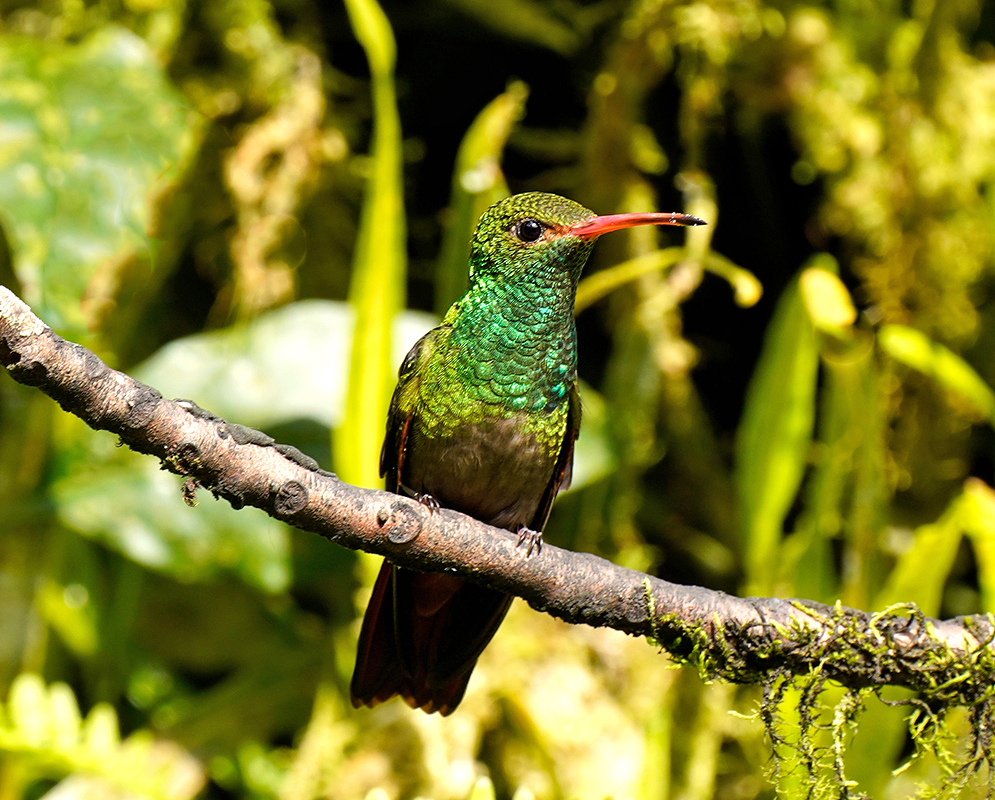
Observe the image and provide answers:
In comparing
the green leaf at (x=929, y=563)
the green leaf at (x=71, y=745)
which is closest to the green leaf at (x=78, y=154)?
the green leaf at (x=71, y=745)

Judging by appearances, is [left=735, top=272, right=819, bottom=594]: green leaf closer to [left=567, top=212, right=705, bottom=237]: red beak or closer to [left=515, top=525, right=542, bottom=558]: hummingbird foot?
[left=567, top=212, right=705, bottom=237]: red beak

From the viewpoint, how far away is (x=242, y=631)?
290 centimetres

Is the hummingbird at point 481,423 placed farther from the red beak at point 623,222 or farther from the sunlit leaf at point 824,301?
the sunlit leaf at point 824,301

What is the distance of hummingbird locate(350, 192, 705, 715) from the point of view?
70.9 inches

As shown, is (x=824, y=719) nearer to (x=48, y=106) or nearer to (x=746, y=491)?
(x=746, y=491)

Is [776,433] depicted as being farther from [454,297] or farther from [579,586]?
[579,586]

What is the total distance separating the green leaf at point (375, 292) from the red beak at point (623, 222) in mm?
577

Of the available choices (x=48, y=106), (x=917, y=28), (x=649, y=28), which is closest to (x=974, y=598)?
(x=917, y=28)

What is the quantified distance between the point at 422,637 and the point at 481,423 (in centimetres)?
43

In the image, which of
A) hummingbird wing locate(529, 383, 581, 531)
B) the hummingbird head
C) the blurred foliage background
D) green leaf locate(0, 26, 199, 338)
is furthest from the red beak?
green leaf locate(0, 26, 199, 338)

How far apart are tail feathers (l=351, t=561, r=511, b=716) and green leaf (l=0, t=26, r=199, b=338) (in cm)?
96

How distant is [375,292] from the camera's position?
222 cm

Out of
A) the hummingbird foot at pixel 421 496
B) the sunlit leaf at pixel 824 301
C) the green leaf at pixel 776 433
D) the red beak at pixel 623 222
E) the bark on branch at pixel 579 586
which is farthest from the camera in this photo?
the green leaf at pixel 776 433

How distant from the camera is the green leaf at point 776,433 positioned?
2273mm
